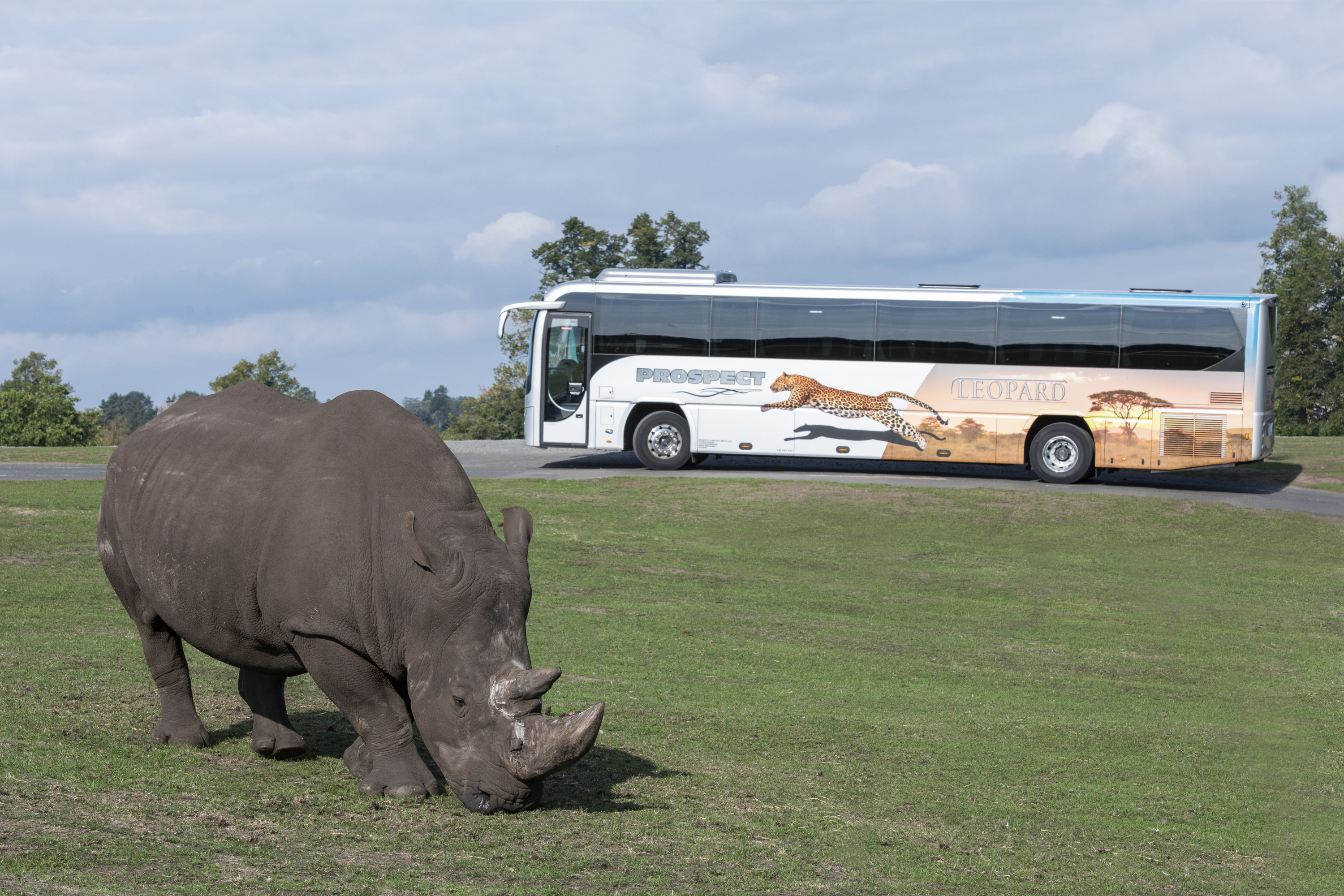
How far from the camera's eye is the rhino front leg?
23.6ft

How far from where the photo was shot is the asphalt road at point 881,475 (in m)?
27.0

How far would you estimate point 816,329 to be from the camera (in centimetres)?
2900

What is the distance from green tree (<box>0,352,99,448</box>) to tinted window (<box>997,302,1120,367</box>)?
5076cm

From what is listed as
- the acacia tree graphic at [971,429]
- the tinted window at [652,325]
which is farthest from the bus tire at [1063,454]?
the tinted window at [652,325]

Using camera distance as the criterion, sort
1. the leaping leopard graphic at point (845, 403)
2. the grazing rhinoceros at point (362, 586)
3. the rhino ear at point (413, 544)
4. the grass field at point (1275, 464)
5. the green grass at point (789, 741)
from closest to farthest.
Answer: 1. the green grass at point (789, 741)
2. the grazing rhinoceros at point (362, 586)
3. the rhino ear at point (413, 544)
4. the leaping leopard graphic at point (845, 403)
5. the grass field at point (1275, 464)

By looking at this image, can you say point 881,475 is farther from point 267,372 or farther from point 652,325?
point 267,372

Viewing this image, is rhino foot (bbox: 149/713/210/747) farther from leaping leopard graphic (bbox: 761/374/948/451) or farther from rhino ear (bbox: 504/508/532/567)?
leaping leopard graphic (bbox: 761/374/948/451)

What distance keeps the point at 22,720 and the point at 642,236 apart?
53781 millimetres

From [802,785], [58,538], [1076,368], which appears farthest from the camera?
[1076,368]

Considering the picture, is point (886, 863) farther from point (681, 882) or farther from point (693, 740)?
point (693, 740)

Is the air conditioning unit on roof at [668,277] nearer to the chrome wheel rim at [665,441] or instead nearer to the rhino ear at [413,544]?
the chrome wheel rim at [665,441]

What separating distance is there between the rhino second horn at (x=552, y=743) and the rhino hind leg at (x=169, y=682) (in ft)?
9.79

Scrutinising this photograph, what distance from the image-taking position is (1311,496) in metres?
28.0

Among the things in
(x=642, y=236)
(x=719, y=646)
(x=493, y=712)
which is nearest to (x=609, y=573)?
(x=719, y=646)
